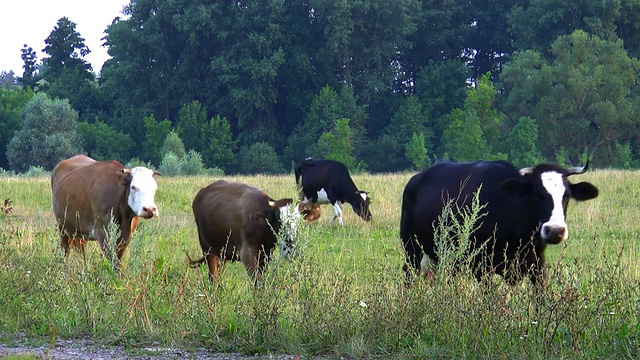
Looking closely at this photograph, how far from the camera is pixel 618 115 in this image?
6028 centimetres

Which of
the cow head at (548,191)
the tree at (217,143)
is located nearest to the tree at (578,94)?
the tree at (217,143)

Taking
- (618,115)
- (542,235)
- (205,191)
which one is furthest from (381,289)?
(618,115)

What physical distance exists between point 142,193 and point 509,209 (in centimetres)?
482

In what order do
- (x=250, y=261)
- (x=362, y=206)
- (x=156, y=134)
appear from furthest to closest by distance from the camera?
1. (x=156, y=134)
2. (x=362, y=206)
3. (x=250, y=261)

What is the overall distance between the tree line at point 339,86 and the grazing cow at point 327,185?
35143 millimetres

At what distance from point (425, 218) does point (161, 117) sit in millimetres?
62747

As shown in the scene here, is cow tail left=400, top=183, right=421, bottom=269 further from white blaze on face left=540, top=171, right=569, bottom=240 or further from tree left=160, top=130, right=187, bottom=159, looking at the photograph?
tree left=160, top=130, right=187, bottom=159

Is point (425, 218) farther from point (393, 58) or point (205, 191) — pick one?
point (393, 58)

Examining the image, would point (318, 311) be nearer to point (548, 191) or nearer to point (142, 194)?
point (548, 191)

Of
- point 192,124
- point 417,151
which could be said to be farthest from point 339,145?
point 192,124

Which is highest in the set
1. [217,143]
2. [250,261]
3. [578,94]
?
[578,94]

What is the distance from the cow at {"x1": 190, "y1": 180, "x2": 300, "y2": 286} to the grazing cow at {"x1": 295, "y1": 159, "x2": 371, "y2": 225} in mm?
9411

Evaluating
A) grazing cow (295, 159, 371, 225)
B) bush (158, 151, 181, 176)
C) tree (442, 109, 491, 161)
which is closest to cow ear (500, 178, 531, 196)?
grazing cow (295, 159, 371, 225)

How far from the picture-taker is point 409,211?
11.3 metres
